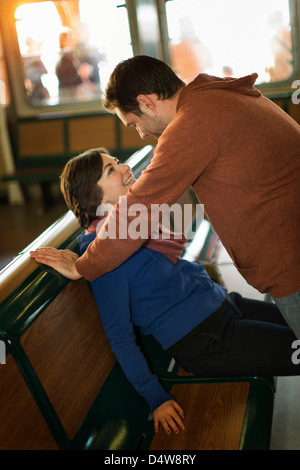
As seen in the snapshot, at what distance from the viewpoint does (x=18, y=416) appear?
55.4 inches

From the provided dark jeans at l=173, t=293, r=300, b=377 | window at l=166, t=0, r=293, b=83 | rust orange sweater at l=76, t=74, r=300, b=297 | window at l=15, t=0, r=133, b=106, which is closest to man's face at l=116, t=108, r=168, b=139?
rust orange sweater at l=76, t=74, r=300, b=297

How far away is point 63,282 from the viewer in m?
1.70

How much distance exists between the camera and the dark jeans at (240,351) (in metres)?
1.86

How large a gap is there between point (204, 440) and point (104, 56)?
6508 mm

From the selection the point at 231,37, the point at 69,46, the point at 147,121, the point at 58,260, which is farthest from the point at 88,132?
the point at 58,260

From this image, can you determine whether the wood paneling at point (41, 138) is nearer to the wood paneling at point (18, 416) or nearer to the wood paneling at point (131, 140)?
Answer: the wood paneling at point (131, 140)

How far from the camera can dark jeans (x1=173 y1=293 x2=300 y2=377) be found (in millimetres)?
1858

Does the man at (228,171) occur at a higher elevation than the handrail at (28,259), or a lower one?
higher

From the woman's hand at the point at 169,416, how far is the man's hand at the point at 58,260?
515 millimetres

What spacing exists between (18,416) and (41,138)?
6481 millimetres

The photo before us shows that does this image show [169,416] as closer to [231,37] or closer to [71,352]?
[71,352]

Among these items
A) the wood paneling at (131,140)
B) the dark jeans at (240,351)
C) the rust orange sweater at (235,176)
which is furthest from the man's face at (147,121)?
the wood paneling at (131,140)
